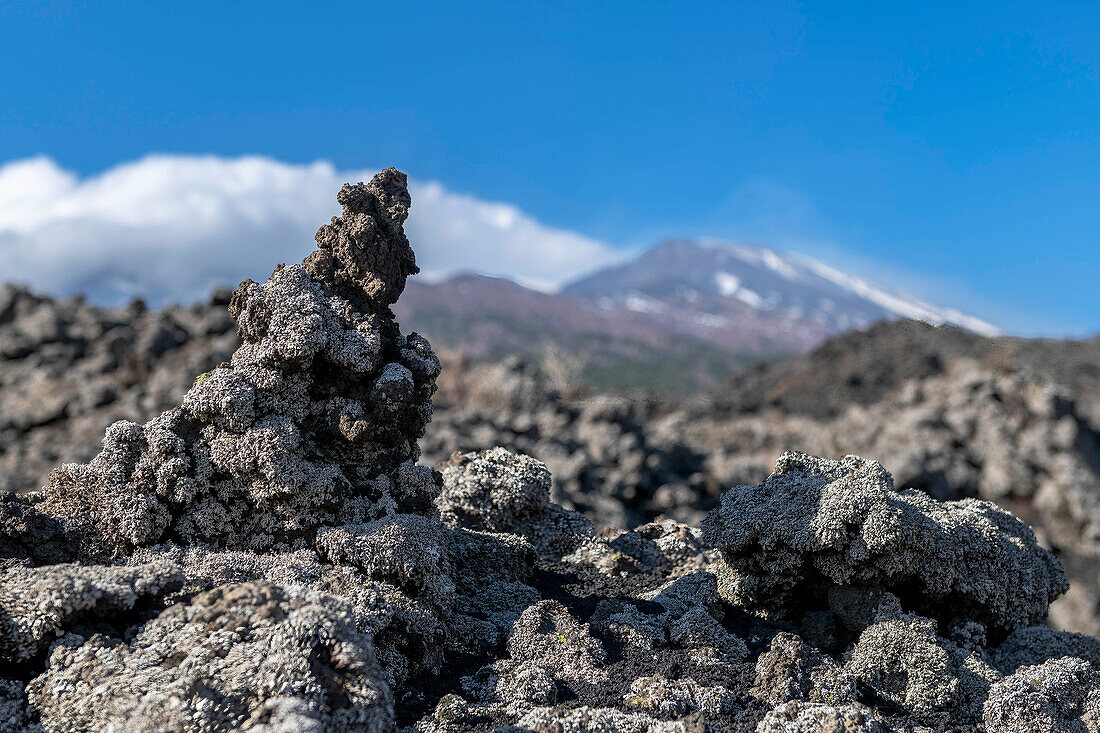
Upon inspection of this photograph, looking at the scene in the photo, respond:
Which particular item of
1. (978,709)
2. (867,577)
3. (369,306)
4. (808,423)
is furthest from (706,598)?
(808,423)

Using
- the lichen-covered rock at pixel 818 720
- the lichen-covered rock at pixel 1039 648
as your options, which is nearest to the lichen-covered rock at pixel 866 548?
the lichen-covered rock at pixel 1039 648

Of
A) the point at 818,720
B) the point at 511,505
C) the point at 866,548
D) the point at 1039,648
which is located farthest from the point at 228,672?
the point at 1039,648

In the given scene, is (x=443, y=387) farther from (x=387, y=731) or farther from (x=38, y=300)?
(x=387, y=731)

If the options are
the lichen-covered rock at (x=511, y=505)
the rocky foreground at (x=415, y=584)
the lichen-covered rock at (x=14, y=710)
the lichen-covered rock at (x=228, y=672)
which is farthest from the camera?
the lichen-covered rock at (x=511, y=505)

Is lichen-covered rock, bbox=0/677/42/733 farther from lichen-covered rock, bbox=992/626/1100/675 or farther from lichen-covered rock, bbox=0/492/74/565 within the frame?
lichen-covered rock, bbox=992/626/1100/675

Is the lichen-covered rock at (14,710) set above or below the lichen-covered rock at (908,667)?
below

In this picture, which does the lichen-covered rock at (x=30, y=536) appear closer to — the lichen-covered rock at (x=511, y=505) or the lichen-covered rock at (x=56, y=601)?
the lichen-covered rock at (x=56, y=601)

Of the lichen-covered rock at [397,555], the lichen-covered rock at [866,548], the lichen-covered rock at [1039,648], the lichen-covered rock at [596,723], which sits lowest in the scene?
the lichen-covered rock at [596,723]

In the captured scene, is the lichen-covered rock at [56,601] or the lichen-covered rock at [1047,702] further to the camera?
the lichen-covered rock at [1047,702]

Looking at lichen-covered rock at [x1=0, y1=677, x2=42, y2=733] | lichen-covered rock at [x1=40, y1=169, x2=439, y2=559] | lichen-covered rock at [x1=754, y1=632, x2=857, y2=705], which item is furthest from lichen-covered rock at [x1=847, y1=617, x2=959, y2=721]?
lichen-covered rock at [x1=0, y1=677, x2=42, y2=733]
